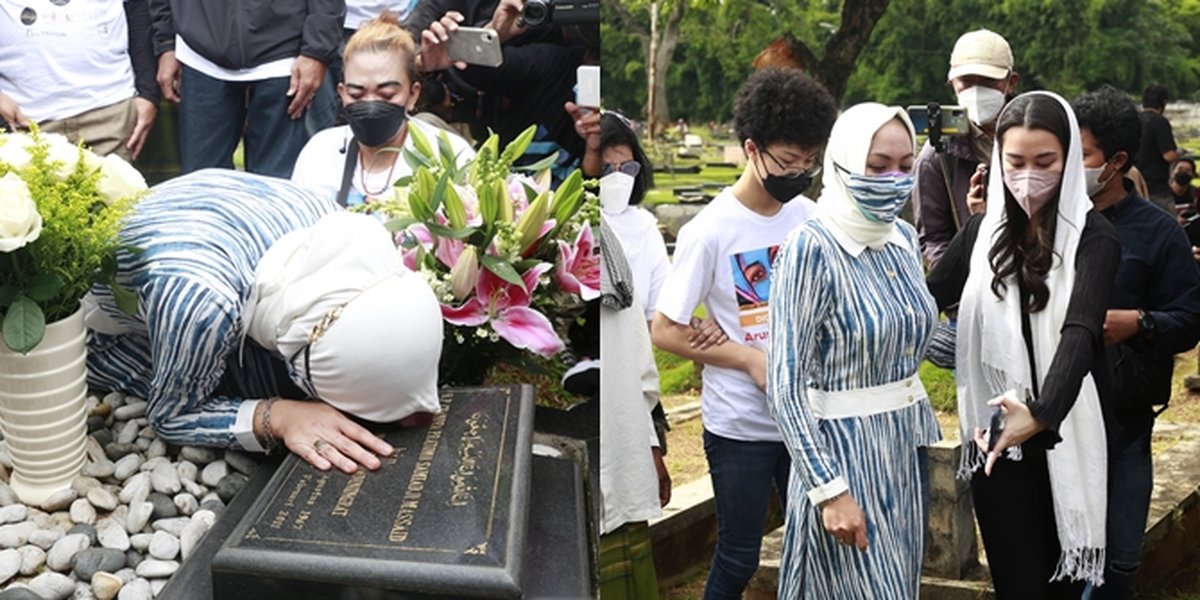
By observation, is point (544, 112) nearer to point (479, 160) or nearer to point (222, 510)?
point (479, 160)

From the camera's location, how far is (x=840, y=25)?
2.28 meters

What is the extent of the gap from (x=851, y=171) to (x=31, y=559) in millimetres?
A: 1605

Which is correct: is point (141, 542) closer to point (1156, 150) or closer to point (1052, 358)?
point (1052, 358)

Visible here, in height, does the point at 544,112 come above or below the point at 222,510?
above

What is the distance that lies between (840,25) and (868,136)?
14.1 inches

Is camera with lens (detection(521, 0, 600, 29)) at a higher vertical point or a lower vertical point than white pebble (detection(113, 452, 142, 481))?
higher

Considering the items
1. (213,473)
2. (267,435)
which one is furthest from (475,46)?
(213,473)

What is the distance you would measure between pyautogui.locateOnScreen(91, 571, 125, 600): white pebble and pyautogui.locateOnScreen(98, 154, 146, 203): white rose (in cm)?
71

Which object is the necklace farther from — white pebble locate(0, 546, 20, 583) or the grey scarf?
white pebble locate(0, 546, 20, 583)

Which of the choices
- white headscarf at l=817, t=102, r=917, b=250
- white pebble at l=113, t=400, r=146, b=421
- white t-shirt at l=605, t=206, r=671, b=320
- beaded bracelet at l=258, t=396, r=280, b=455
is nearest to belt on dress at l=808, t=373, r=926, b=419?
white headscarf at l=817, t=102, r=917, b=250

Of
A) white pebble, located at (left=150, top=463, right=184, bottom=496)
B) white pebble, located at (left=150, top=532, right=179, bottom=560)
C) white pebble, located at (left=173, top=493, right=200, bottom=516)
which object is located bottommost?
white pebble, located at (left=150, top=532, right=179, bottom=560)

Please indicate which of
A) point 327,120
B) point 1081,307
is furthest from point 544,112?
point 1081,307

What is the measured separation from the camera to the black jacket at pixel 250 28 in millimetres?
2598

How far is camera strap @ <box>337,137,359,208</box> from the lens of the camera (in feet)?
9.01
